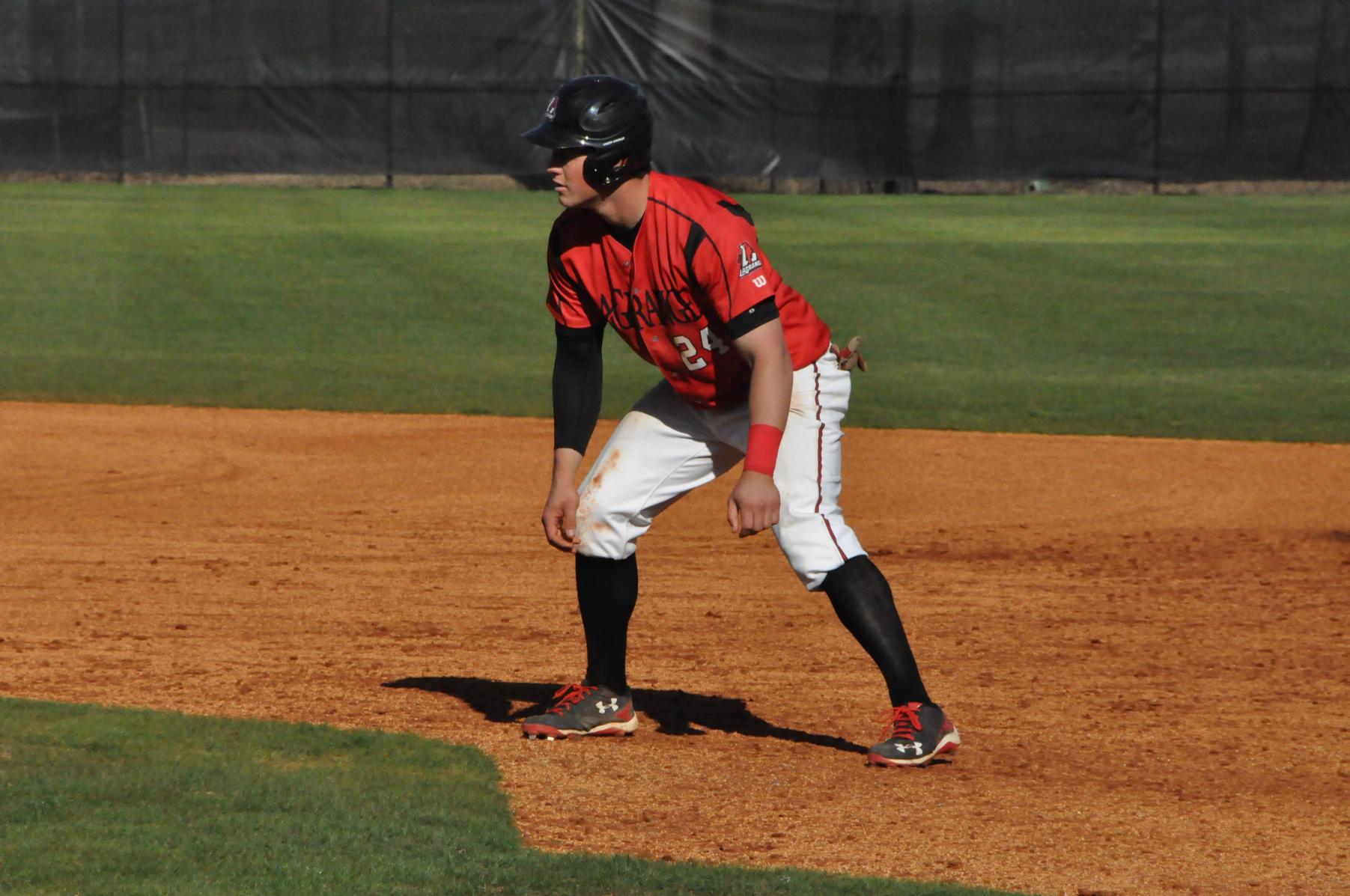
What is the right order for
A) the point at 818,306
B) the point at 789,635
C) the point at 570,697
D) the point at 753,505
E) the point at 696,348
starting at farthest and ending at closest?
the point at 818,306
the point at 789,635
the point at 570,697
the point at 696,348
the point at 753,505

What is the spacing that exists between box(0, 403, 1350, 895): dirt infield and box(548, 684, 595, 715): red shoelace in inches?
4.8

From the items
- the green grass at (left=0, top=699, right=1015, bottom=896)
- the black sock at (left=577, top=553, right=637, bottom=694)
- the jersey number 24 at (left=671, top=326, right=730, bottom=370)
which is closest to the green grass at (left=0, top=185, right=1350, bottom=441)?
the black sock at (left=577, top=553, right=637, bottom=694)

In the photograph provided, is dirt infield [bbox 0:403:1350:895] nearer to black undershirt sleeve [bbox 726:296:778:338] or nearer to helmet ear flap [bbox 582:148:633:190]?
black undershirt sleeve [bbox 726:296:778:338]

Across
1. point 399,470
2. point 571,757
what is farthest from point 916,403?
point 571,757

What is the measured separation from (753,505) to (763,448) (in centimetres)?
15

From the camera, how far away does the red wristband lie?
13.3ft

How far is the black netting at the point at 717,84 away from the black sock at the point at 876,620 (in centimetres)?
1958

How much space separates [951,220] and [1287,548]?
13201mm

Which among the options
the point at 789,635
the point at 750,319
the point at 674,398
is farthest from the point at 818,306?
the point at 750,319

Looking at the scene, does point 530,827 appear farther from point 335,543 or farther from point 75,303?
point 75,303

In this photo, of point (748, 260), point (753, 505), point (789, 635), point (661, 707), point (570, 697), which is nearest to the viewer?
point (753, 505)

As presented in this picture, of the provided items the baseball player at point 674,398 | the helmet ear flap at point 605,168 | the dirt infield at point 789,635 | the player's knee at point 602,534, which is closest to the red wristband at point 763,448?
the baseball player at point 674,398

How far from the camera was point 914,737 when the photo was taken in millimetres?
4387

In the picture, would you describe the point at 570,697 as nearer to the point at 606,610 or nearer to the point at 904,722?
the point at 606,610
